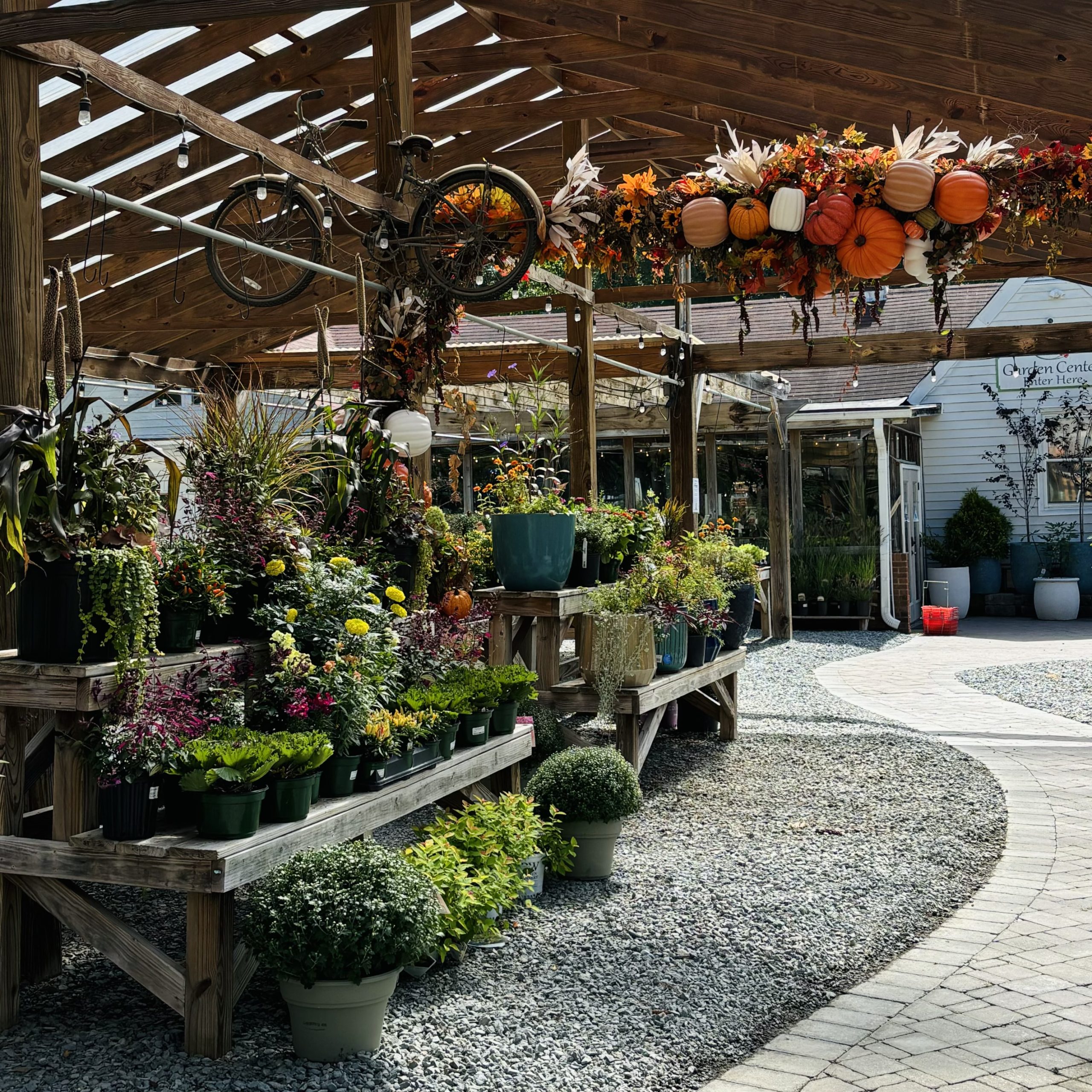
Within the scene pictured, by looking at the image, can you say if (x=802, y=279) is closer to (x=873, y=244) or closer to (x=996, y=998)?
(x=873, y=244)

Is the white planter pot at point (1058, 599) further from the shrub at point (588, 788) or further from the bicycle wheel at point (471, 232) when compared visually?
the shrub at point (588, 788)

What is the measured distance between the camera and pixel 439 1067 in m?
2.96

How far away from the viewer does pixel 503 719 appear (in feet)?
15.2

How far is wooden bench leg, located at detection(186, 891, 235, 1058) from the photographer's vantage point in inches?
116

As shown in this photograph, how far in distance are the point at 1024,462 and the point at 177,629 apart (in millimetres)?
14849

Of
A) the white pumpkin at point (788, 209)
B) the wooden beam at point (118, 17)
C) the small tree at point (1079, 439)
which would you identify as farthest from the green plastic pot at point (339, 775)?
the small tree at point (1079, 439)

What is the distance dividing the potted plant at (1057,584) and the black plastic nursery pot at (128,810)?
14415 millimetres

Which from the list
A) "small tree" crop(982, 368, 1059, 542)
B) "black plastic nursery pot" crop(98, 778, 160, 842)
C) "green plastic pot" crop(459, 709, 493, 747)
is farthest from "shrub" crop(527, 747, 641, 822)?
"small tree" crop(982, 368, 1059, 542)

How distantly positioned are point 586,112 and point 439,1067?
7048 mm

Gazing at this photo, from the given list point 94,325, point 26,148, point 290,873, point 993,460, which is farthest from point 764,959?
point 993,460

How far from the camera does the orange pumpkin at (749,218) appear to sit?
188 inches

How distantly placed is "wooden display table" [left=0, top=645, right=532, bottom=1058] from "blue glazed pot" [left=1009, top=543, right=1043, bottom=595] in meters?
14.4

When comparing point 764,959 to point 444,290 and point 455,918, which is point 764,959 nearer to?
point 455,918

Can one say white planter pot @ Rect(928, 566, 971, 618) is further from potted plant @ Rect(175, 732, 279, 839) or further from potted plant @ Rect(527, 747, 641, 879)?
potted plant @ Rect(175, 732, 279, 839)
